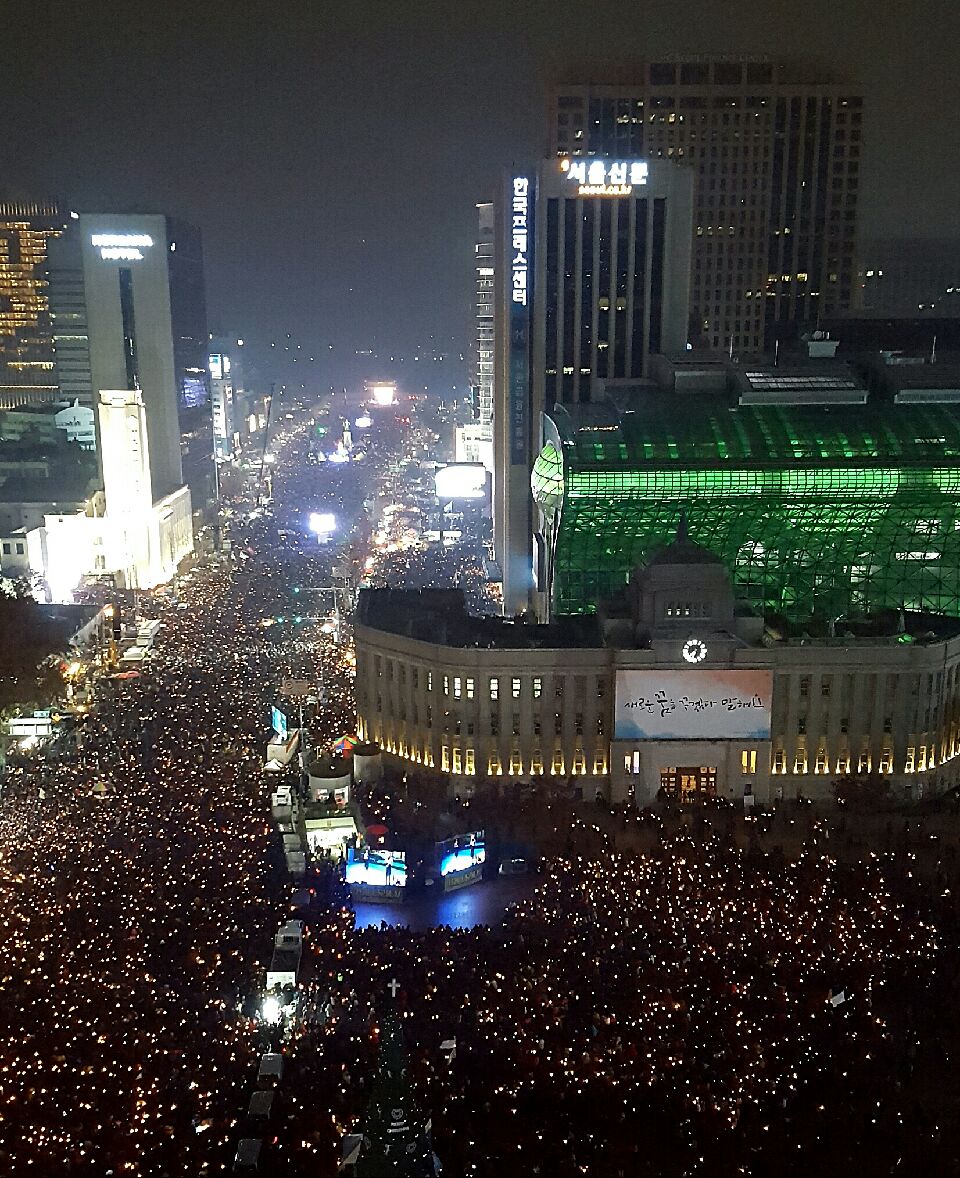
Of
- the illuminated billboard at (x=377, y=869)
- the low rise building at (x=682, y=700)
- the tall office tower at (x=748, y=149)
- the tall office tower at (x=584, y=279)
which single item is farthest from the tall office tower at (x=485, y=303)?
the illuminated billboard at (x=377, y=869)

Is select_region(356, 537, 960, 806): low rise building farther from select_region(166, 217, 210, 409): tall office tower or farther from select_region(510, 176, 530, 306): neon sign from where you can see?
select_region(166, 217, 210, 409): tall office tower

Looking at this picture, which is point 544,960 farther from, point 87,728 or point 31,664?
point 31,664

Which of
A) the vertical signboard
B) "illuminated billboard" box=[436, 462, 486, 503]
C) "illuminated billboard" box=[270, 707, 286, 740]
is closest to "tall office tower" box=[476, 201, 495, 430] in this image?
"illuminated billboard" box=[436, 462, 486, 503]

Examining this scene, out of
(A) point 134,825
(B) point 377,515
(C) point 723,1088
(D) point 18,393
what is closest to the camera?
(C) point 723,1088

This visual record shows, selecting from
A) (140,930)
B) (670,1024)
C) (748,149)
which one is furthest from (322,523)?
(670,1024)

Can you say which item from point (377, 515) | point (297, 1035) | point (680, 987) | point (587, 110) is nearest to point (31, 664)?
point (297, 1035)

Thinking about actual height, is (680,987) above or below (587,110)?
below

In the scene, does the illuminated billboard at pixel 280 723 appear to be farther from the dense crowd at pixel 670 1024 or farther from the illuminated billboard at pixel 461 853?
the dense crowd at pixel 670 1024
